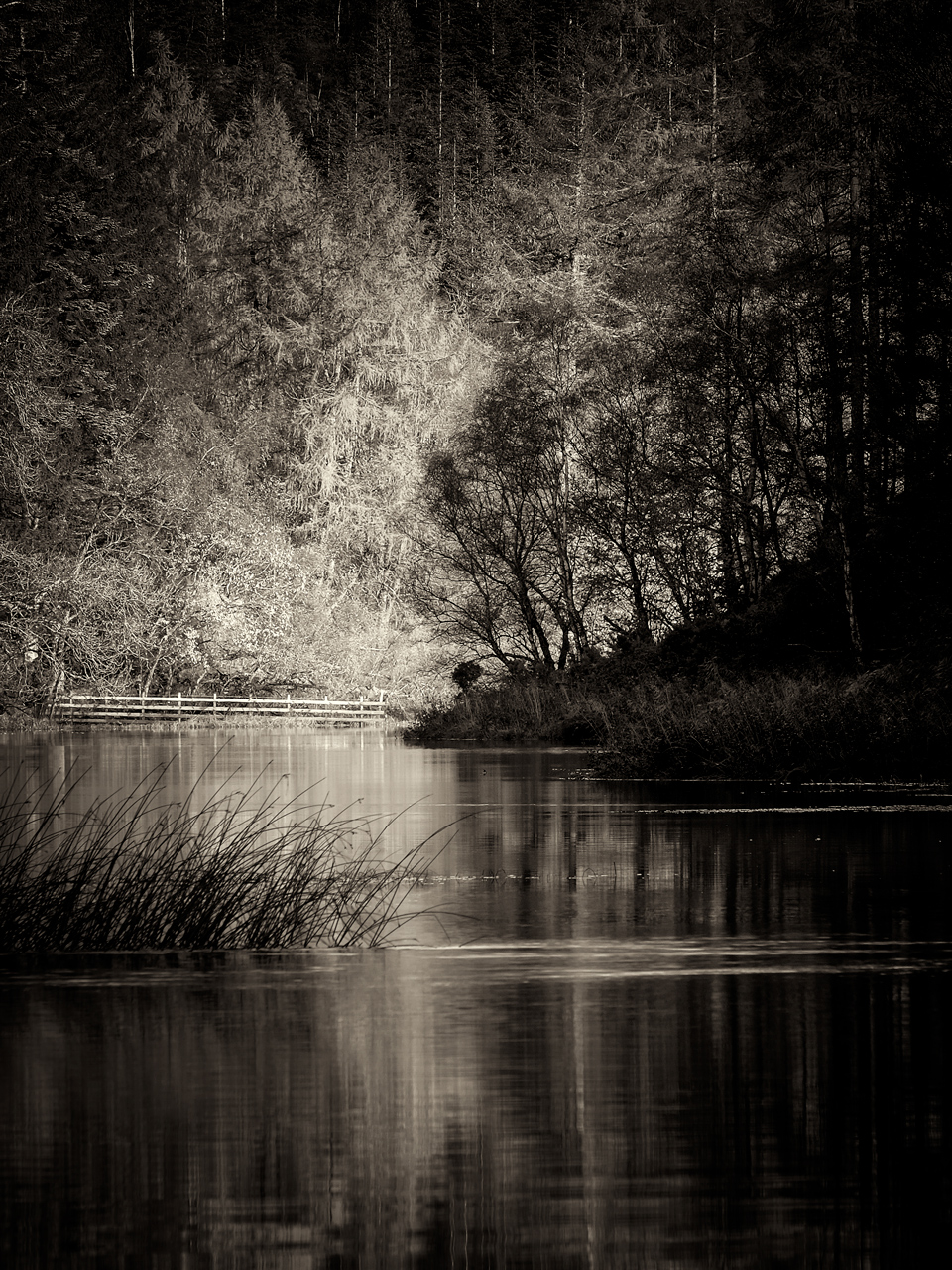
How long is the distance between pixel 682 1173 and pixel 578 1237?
38.3 inches

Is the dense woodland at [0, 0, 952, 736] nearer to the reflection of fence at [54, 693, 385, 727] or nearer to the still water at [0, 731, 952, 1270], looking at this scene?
the reflection of fence at [54, 693, 385, 727]

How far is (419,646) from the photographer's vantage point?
2463 inches

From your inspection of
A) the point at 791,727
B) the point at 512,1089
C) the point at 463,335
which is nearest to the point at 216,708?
the point at 463,335

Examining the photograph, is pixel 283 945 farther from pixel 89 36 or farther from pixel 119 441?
pixel 89 36

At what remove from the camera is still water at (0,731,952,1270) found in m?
6.48

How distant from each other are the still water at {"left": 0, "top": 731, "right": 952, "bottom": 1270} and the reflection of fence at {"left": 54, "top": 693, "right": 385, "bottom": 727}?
1507 inches

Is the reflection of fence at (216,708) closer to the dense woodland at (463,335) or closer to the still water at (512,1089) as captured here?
the dense woodland at (463,335)

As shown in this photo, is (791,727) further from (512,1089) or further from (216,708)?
(216,708)

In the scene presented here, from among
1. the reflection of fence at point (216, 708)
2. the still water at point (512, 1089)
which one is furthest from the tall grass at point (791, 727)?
the reflection of fence at point (216, 708)

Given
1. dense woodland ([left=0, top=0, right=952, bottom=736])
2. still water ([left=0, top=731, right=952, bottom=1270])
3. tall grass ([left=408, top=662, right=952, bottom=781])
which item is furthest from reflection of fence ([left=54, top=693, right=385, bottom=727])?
still water ([left=0, top=731, right=952, bottom=1270])

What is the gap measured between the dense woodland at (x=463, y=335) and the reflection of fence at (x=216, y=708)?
1.23 metres

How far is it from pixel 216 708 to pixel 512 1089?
160ft

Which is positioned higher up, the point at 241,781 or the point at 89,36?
the point at 89,36

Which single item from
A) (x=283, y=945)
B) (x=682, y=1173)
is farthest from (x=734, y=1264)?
(x=283, y=945)
